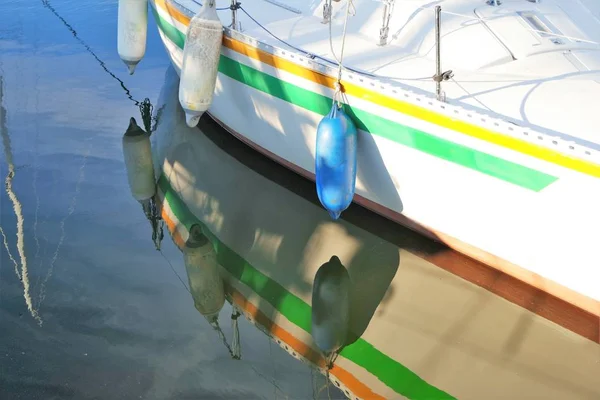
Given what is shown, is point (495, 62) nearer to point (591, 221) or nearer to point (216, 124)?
point (591, 221)

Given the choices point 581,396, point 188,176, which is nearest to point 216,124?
point 188,176

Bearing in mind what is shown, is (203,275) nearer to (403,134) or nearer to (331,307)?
(331,307)

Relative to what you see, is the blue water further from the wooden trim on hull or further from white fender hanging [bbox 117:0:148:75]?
the wooden trim on hull

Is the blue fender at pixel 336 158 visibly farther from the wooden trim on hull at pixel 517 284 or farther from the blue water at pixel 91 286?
the blue water at pixel 91 286

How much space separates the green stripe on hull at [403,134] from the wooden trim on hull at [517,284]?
0.97 metres

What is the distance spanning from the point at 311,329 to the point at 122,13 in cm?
510

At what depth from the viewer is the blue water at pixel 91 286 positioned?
4637 mm

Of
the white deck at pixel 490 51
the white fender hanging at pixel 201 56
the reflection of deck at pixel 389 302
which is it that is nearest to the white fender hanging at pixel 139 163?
the reflection of deck at pixel 389 302

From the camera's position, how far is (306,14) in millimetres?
7121

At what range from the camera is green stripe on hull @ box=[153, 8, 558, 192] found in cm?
474

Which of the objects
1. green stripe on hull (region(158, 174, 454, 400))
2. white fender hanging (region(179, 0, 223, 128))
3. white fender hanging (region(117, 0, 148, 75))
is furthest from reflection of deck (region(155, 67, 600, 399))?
white fender hanging (region(117, 0, 148, 75))

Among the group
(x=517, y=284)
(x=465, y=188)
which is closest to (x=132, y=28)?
(x=465, y=188)

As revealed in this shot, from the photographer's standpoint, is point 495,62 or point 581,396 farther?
point 495,62

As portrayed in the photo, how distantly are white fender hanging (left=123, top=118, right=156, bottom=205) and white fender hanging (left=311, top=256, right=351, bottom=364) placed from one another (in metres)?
2.41
